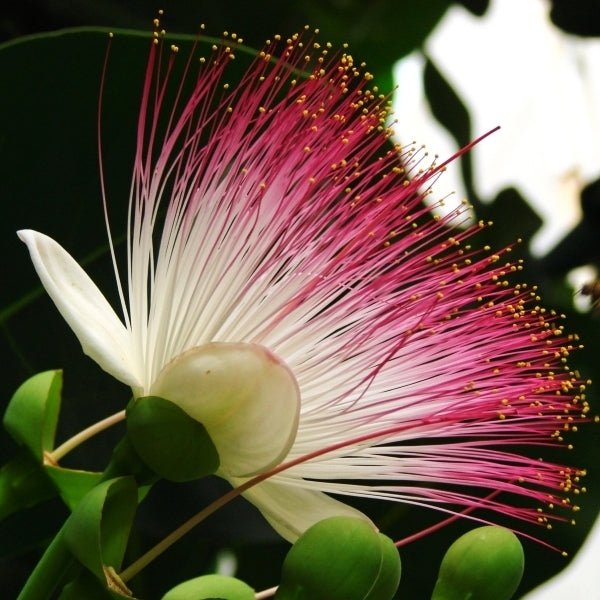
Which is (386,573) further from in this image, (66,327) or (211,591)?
(66,327)

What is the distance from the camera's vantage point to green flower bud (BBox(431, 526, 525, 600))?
0.63 meters

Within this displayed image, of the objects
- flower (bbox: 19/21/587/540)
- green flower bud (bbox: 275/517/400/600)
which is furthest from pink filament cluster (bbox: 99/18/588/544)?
green flower bud (bbox: 275/517/400/600)

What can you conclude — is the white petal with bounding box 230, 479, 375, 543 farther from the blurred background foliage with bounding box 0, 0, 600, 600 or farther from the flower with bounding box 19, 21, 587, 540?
the blurred background foliage with bounding box 0, 0, 600, 600

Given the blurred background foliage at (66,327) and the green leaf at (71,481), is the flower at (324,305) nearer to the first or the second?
the green leaf at (71,481)

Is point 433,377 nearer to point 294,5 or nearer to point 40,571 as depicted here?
point 40,571

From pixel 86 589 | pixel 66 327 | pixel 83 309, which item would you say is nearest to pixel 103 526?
pixel 86 589

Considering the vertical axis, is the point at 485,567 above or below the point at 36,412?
below

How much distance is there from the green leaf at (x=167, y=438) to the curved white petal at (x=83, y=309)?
0.03 metres

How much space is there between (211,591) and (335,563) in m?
0.06

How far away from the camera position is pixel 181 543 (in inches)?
39.0

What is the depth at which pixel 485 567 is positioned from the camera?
24.8 inches

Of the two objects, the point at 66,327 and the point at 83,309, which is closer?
the point at 83,309

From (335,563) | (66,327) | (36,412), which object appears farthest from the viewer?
(66,327)

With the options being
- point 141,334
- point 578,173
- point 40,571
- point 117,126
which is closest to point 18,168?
point 117,126
